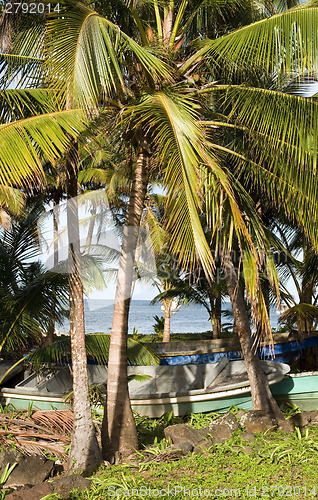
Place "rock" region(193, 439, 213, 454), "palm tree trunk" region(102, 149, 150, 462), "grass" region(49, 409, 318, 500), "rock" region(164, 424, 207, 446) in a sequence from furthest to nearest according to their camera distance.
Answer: "rock" region(164, 424, 207, 446)
"rock" region(193, 439, 213, 454)
"palm tree trunk" region(102, 149, 150, 462)
"grass" region(49, 409, 318, 500)

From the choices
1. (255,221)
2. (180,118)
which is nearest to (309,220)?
(255,221)

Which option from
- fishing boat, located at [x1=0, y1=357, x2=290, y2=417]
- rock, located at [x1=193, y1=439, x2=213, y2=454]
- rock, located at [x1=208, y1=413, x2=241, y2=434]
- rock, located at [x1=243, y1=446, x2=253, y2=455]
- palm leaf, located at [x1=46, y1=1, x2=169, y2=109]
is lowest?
rock, located at [x1=243, y1=446, x2=253, y2=455]

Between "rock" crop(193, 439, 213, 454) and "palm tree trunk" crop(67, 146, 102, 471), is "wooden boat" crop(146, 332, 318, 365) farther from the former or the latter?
"palm tree trunk" crop(67, 146, 102, 471)

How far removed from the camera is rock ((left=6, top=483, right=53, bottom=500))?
4.64 metres

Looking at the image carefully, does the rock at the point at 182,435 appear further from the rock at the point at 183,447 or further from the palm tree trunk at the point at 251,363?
the palm tree trunk at the point at 251,363

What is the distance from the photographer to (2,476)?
17.6 feet

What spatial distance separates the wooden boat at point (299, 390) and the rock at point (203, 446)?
2802 mm

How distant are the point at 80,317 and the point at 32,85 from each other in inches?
112

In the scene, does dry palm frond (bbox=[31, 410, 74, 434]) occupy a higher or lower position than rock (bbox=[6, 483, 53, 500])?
higher

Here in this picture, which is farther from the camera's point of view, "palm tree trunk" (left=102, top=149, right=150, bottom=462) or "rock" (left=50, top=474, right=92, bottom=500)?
"palm tree trunk" (left=102, top=149, right=150, bottom=462)

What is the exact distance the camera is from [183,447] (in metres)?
6.20

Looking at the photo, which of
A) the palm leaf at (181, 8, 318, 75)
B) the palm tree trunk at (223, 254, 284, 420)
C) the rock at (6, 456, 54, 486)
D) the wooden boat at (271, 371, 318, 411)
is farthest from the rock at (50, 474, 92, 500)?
the wooden boat at (271, 371, 318, 411)

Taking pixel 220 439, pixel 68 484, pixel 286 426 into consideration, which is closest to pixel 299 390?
pixel 286 426

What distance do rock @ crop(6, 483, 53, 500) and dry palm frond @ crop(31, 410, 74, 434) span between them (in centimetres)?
190
